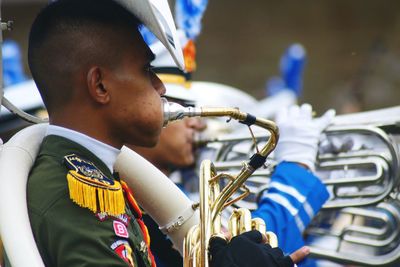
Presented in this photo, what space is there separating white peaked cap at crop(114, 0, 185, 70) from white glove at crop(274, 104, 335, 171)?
63.8 inches

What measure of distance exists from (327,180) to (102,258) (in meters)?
2.01

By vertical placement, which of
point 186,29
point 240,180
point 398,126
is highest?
point 186,29

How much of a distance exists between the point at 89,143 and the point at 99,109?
84 millimetres

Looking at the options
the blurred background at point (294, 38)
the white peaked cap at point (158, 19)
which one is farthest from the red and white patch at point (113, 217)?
the blurred background at point (294, 38)

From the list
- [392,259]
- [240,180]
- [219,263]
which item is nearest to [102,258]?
[219,263]

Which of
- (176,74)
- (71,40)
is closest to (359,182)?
(176,74)

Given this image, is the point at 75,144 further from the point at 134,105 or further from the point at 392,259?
the point at 392,259

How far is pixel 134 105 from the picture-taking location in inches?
105

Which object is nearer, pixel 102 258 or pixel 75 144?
pixel 102 258

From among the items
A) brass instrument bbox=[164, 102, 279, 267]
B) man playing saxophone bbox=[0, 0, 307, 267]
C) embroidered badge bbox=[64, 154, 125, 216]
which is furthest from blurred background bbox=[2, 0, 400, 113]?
embroidered badge bbox=[64, 154, 125, 216]

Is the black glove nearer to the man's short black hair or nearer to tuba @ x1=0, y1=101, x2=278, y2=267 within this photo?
tuba @ x1=0, y1=101, x2=278, y2=267

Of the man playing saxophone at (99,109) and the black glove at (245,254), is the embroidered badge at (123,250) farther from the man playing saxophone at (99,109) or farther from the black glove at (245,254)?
the black glove at (245,254)

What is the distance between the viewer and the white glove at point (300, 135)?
166 inches

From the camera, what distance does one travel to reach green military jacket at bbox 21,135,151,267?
95.8 inches
